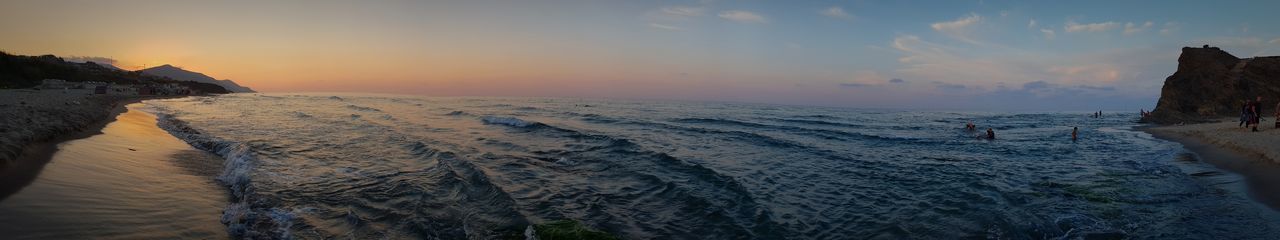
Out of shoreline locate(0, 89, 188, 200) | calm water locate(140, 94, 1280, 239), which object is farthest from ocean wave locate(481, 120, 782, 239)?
shoreline locate(0, 89, 188, 200)

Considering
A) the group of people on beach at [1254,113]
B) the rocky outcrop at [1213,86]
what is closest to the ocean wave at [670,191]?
the group of people on beach at [1254,113]

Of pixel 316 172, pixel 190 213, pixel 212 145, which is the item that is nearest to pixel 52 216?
pixel 190 213

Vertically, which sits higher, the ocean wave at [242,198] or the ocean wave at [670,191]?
the ocean wave at [242,198]

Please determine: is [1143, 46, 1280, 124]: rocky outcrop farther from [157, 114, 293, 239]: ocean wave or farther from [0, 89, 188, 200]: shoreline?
[0, 89, 188, 200]: shoreline

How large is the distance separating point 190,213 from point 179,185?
9.42 feet

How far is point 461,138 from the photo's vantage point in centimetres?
2322

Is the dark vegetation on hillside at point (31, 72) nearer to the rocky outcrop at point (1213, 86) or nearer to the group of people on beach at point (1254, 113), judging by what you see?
the group of people on beach at point (1254, 113)

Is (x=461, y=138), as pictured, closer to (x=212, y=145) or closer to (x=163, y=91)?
(x=212, y=145)

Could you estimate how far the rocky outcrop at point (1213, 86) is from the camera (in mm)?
40844

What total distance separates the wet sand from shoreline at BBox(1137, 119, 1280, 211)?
65.2 feet

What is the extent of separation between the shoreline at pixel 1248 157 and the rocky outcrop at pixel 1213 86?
26772mm

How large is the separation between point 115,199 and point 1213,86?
70093 millimetres

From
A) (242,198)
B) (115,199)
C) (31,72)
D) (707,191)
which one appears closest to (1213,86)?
(707,191)

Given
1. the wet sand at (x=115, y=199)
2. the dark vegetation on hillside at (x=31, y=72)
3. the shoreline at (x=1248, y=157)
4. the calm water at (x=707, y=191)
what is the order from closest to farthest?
the wet sand at (x=115, y=199)
the calm water at (x=707, y=191)
the shoreline at (x=1248, y=157)
the dark vegetation on hillside at (x=31, y=72)
